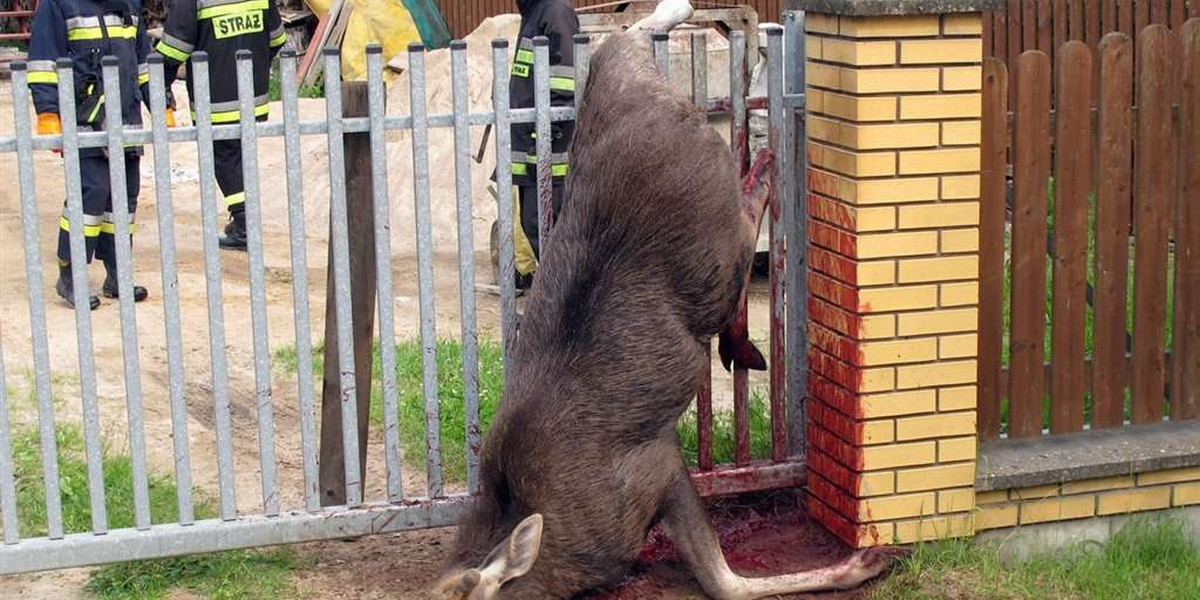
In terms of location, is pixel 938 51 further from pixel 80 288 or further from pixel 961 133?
pixel 80 288

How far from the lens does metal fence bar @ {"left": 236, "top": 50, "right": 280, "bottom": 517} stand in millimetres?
4539

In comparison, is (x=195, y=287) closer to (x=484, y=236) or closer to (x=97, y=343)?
(x=97, y=343)

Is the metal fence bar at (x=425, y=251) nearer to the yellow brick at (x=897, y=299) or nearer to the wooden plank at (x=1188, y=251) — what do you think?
the yellow brick at (x=897, y=299)

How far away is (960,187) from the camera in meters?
4.71

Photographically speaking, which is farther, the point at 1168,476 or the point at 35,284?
the point at 1168,476

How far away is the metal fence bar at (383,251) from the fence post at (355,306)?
0.07 meters

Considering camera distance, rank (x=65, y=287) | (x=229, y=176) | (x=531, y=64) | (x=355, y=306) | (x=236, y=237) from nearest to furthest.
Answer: (x=355, y=306), (x=531, y=64), (x=65, y=287), (x=229, y=176), (x=236, y=237)

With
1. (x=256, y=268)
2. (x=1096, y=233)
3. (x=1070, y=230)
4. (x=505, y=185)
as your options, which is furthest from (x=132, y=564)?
(x=1096, y=233)

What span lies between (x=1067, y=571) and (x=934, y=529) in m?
0.45

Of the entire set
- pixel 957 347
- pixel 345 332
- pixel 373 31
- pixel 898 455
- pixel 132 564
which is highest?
pixel 373 31

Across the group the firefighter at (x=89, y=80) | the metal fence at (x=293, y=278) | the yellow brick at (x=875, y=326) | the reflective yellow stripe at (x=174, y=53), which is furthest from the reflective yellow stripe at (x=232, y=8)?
the yellow brick at (x=875, y=326)

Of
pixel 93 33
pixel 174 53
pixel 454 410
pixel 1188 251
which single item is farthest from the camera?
pixel 174 53

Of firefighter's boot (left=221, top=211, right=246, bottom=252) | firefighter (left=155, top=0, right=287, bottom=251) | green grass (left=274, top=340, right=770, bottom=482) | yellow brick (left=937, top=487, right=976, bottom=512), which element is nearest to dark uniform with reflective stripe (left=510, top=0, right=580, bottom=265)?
green grass (left=274, top=340, right=770, bottom=482)

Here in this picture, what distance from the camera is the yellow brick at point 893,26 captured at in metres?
4.55
